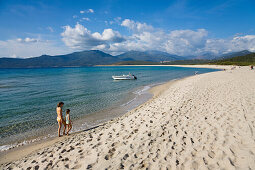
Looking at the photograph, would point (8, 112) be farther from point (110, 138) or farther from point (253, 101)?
point (253, 101)

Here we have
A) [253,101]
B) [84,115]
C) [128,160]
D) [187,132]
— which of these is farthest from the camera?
[84,115]

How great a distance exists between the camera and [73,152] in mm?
5406

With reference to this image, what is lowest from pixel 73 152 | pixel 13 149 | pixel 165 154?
pixel 13 149

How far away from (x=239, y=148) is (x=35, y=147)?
9.45 m

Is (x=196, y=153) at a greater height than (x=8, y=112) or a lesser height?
greater

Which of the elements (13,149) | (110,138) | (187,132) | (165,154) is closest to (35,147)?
(13,149)

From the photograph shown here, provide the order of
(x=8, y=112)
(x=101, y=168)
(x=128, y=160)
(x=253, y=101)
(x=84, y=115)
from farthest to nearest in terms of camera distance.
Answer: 1. (x=8, y=112)
2. (x=84, y=115)
3. (x=253, y=101)
4. (x=128, y=160)
5. (x=101, y=168)

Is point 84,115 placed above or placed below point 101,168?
below

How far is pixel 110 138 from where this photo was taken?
248 inches

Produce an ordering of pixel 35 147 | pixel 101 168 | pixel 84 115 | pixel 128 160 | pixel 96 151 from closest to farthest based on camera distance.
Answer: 1. pixel 101 168
2. pixel 128 160
3. pixel 96 151
4. pixel 35 147
5. pixel 84 115

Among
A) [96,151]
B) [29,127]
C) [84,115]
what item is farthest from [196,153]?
[29,127]

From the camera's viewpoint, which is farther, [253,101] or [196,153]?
[253,101]

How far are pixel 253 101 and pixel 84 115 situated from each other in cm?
1338

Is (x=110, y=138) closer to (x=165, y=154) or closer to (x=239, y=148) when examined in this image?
(x=165, y=154)
